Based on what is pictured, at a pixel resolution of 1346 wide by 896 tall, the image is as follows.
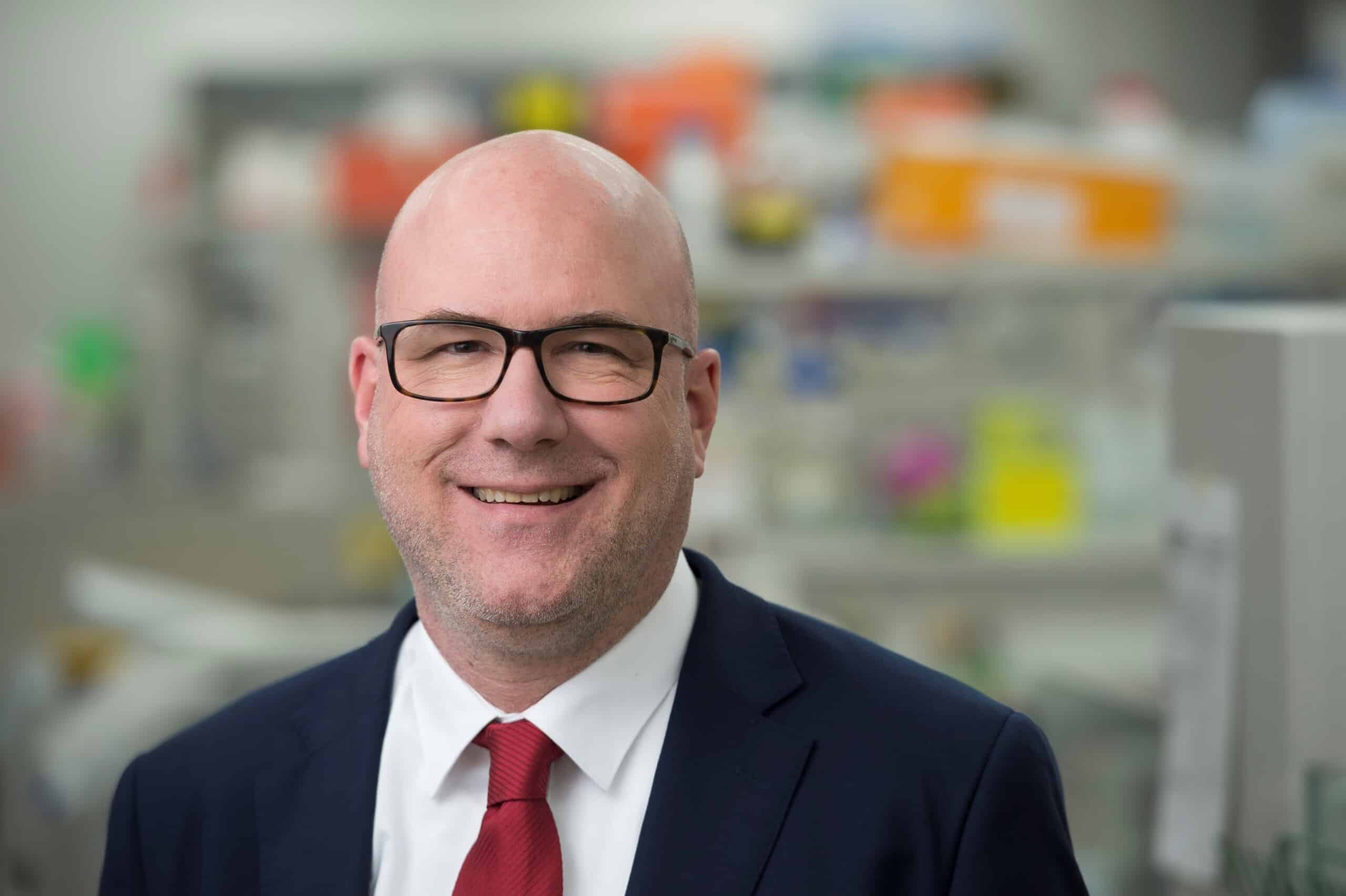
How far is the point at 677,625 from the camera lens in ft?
3.39

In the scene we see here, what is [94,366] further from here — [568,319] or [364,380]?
[568,319]

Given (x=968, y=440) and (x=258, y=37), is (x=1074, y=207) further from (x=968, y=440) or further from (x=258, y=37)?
(x=258, y=37)

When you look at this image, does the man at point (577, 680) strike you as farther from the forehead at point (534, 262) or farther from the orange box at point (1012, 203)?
the orange box at point (1012, 203)

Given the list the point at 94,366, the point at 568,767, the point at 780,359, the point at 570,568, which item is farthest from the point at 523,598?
the point at 94,366

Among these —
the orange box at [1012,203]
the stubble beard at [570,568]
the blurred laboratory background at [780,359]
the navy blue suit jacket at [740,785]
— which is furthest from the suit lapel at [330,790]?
the orange box at [1012,203]

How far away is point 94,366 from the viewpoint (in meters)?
4.05

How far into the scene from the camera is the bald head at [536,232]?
926 millimetres

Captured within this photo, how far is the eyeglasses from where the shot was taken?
36.4 inches

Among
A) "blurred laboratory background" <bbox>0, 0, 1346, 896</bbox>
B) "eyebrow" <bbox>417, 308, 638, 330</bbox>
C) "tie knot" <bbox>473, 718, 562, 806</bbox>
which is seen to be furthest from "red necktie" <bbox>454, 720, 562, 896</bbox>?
"blurred laboratory background" <bbox>0, 0, 1346, 896</bbox>

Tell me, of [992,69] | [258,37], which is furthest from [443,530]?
[258,37]

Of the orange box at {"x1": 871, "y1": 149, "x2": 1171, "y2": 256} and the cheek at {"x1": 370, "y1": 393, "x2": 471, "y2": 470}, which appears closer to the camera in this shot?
the cheek at {"x1": 370, "y1": 393, "x2": 471, "y2": 470}

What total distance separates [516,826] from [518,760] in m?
0.04

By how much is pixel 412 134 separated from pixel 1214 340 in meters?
2.62

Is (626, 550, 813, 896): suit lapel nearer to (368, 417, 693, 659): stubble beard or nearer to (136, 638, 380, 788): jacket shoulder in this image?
(368, 417, 693, 659): stubble beard
